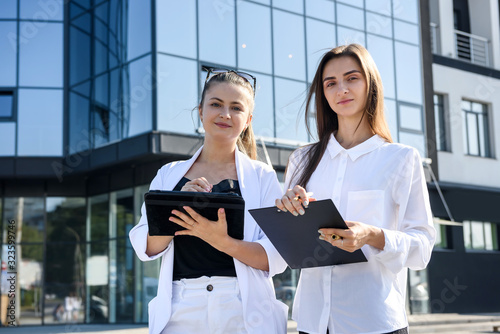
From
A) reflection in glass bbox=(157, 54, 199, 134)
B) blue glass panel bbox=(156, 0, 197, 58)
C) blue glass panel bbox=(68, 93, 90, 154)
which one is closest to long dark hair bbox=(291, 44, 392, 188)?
reflection in glass bbox=(157, 54, 199, 134)

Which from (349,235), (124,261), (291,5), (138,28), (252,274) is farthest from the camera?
(291,5)

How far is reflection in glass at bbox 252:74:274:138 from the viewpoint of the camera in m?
16.6

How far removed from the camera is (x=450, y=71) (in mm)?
23469

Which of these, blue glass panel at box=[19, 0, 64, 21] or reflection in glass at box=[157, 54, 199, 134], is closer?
reflection in glass at box=[157, 54, 199, 134]

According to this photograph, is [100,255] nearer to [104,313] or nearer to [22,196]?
[104,313]

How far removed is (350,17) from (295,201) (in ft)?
59.3

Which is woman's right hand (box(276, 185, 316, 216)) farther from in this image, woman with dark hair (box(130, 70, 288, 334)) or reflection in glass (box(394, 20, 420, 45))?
reflection in glass (box(394, 20, 420, 45))

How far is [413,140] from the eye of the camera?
20688 millimetres

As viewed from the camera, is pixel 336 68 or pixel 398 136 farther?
pixel 398 136

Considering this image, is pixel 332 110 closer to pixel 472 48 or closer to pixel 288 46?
pixel 288 46

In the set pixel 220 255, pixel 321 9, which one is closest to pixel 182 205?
pixel 220 255

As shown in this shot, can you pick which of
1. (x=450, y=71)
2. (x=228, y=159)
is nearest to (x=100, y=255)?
(x=450, y=71)

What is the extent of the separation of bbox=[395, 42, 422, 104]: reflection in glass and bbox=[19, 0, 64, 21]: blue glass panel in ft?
34.9

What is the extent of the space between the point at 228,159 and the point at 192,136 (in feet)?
42.1
